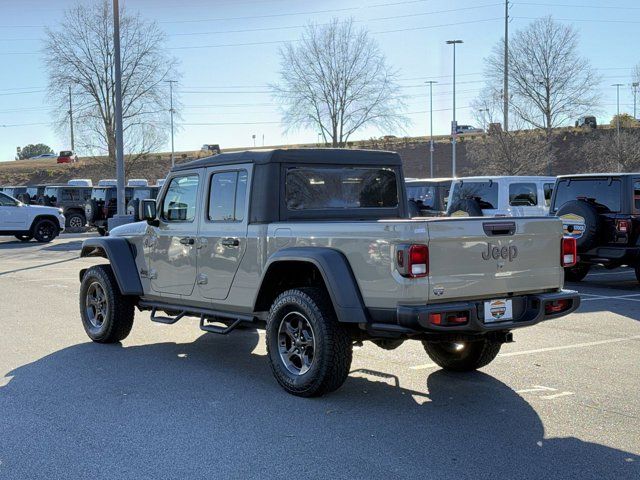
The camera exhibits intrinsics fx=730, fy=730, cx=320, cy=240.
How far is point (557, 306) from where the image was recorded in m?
5.75

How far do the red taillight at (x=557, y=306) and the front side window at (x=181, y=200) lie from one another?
3.41 metres

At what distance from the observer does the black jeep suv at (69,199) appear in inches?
1211

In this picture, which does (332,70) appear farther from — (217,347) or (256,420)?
(256,420)

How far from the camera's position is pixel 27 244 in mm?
24922

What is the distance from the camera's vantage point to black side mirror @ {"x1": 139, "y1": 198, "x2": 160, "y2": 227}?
24.6ft

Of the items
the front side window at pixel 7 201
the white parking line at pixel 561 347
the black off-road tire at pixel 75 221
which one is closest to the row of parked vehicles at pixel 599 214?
the white parking line at pixel 561 347

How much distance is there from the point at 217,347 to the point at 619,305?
619cm

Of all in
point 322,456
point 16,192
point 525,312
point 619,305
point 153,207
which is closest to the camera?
point 322,456

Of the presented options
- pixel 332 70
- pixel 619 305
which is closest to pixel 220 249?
pixel 619 305

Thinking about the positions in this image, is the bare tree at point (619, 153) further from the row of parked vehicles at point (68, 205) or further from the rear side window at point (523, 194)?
the rear side window at point (523, 194)

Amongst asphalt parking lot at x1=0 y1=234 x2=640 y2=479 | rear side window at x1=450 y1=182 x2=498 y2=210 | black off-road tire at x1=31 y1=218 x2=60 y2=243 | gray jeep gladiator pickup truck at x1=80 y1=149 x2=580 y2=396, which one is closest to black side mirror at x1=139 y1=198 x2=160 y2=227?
gray jeep gladiator pickup truck at x1=80 y1=149 x2=580 y2=396

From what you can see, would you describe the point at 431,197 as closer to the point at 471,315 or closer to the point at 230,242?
the point at 230,242

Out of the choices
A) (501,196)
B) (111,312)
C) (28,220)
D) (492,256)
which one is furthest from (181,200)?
(28,220)

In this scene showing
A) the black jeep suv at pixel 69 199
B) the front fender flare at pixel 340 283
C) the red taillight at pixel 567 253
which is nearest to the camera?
the front fender flare at pixel 340 283
